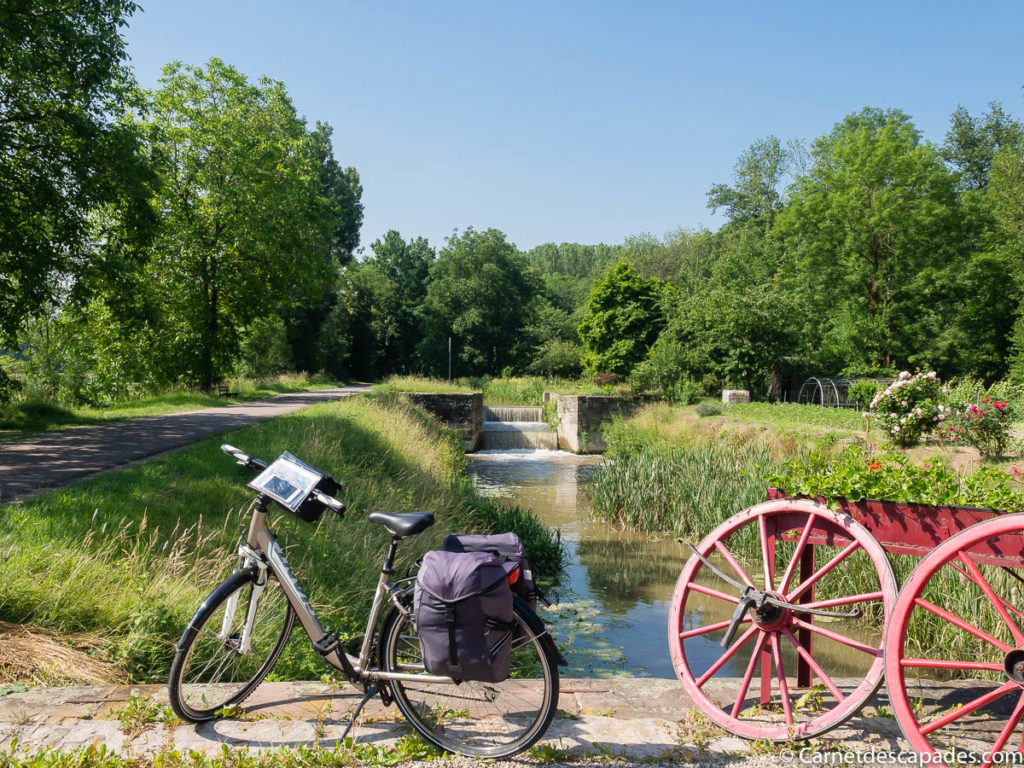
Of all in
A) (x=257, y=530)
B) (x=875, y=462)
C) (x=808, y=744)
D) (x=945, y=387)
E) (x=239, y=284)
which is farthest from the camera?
(x=239, y=284)

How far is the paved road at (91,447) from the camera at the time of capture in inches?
248

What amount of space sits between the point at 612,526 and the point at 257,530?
9178 mm

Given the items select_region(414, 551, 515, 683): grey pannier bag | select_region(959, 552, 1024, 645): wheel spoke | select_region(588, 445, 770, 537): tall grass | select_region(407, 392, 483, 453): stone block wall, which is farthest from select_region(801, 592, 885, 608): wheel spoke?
select_region(407, 392, 483, 453): stone block wall

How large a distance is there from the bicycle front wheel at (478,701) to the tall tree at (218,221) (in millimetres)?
20044

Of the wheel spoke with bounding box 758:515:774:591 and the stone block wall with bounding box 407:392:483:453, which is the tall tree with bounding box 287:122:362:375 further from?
the wheel spoke with bounding box 758:515:774:591

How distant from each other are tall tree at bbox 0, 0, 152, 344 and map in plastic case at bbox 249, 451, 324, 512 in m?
8.90

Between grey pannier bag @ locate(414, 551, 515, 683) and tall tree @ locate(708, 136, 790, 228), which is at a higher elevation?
tall tree @ locate(708, 136, 790, 228)

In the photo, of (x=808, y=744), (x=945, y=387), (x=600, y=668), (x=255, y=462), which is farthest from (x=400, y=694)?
(x=945, y=387)

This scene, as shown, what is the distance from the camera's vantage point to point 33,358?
63.2 ft

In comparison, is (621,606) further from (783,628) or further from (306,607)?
(306,607)

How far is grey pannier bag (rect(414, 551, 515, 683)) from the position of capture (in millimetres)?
2578

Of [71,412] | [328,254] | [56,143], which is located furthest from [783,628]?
[328,254]

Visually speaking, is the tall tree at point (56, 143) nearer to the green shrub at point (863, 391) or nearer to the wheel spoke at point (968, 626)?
the wheel spoke at point (968, 626)

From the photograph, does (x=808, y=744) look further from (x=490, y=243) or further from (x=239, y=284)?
(x=490, y=243)
